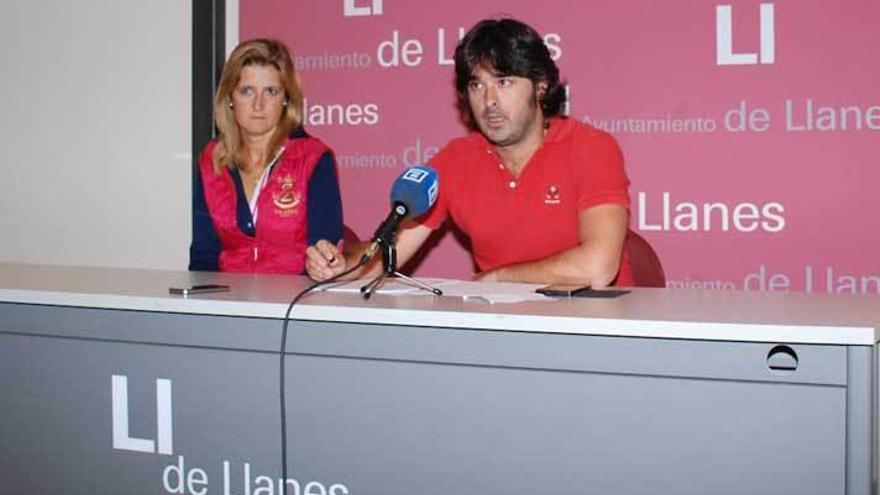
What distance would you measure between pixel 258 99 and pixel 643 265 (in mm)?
1274

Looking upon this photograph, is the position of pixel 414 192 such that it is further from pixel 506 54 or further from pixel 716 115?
pixel 716 115

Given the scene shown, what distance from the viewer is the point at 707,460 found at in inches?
71.6

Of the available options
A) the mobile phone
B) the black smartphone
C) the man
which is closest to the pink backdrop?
the man

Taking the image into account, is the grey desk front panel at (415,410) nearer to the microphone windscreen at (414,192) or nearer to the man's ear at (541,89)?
the microphone windscreen at (414,192)

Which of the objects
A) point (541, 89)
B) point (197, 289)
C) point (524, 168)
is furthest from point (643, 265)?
point (197, 289)

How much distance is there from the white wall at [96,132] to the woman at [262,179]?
46.3 inches

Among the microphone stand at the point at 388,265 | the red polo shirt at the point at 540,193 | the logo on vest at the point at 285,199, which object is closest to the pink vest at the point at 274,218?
the logo on vest at the point at 285,199

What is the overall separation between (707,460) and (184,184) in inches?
122

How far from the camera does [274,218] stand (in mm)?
3203

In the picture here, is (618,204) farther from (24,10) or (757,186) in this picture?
(24,10)

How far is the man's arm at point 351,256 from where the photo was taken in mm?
2648

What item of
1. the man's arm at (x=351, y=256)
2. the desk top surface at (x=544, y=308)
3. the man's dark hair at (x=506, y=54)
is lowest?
the desk top surface at (x=544, y=308)

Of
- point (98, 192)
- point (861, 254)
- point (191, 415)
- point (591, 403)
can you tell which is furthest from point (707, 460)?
point (98, 192)

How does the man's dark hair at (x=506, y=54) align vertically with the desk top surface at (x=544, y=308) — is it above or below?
above
